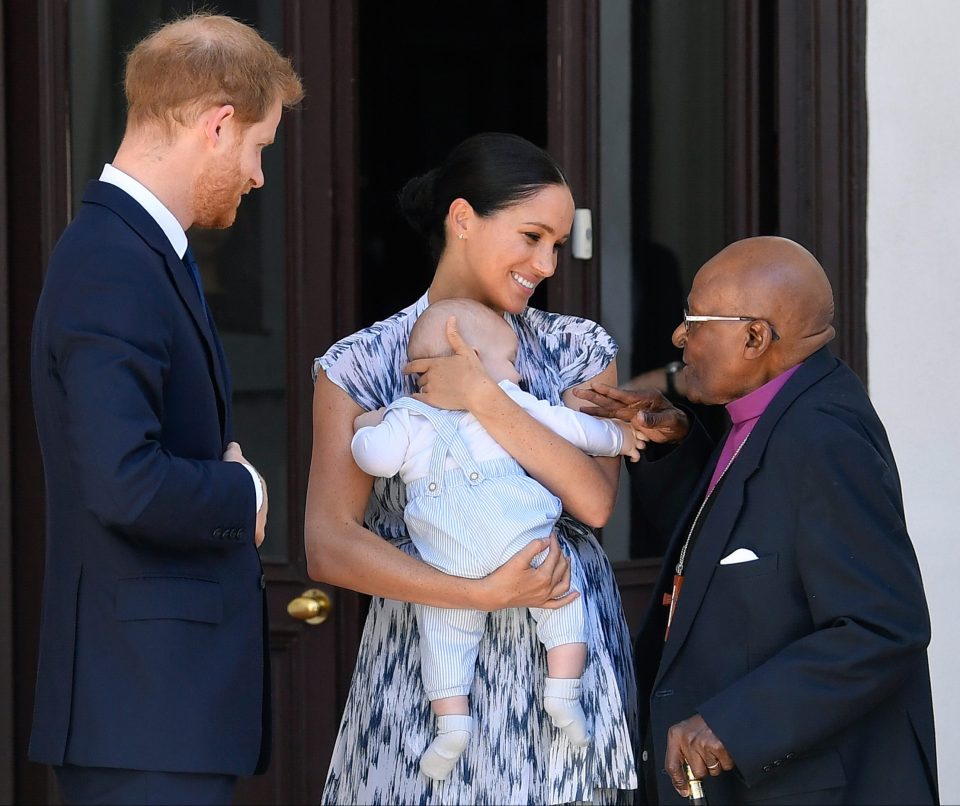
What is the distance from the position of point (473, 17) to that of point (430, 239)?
14.2ft

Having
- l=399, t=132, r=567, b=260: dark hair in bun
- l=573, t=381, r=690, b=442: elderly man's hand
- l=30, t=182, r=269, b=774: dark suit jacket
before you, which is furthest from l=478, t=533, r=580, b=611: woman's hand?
l=399, t=132, r=567, b=260: dark hair in bun

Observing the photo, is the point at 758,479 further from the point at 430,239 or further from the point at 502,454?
the point at 430,239

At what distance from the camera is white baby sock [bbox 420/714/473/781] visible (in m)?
2.53

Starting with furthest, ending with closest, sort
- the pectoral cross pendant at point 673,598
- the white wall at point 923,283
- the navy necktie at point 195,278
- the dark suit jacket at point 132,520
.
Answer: the white wall at point 923,283 < the pectoral cross pendant at point 673,598 < the navy necktie at point 195,278 < the dark suit jacket at point 132,520

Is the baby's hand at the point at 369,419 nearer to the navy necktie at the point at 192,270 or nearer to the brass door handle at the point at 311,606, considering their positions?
the navy necktie at the point at 192,270

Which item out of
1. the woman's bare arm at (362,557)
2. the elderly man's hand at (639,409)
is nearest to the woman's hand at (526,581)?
the woman's bare arm at (362,557)

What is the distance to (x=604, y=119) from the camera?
400cm

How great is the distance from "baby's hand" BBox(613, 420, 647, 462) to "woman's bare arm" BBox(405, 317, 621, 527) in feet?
0.47

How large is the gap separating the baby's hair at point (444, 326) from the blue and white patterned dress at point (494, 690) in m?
0.11

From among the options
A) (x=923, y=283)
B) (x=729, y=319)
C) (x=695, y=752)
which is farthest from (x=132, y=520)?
(x=923, y=283)

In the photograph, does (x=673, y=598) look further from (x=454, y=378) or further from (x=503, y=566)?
(x=454, y=378)

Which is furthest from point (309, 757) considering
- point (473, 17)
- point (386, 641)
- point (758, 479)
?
point (473, 17)

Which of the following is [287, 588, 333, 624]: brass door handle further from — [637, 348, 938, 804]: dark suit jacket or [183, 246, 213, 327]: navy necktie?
[183, 246, 213, 327]: navy necktie

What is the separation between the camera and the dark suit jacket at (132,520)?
80.4 inches
